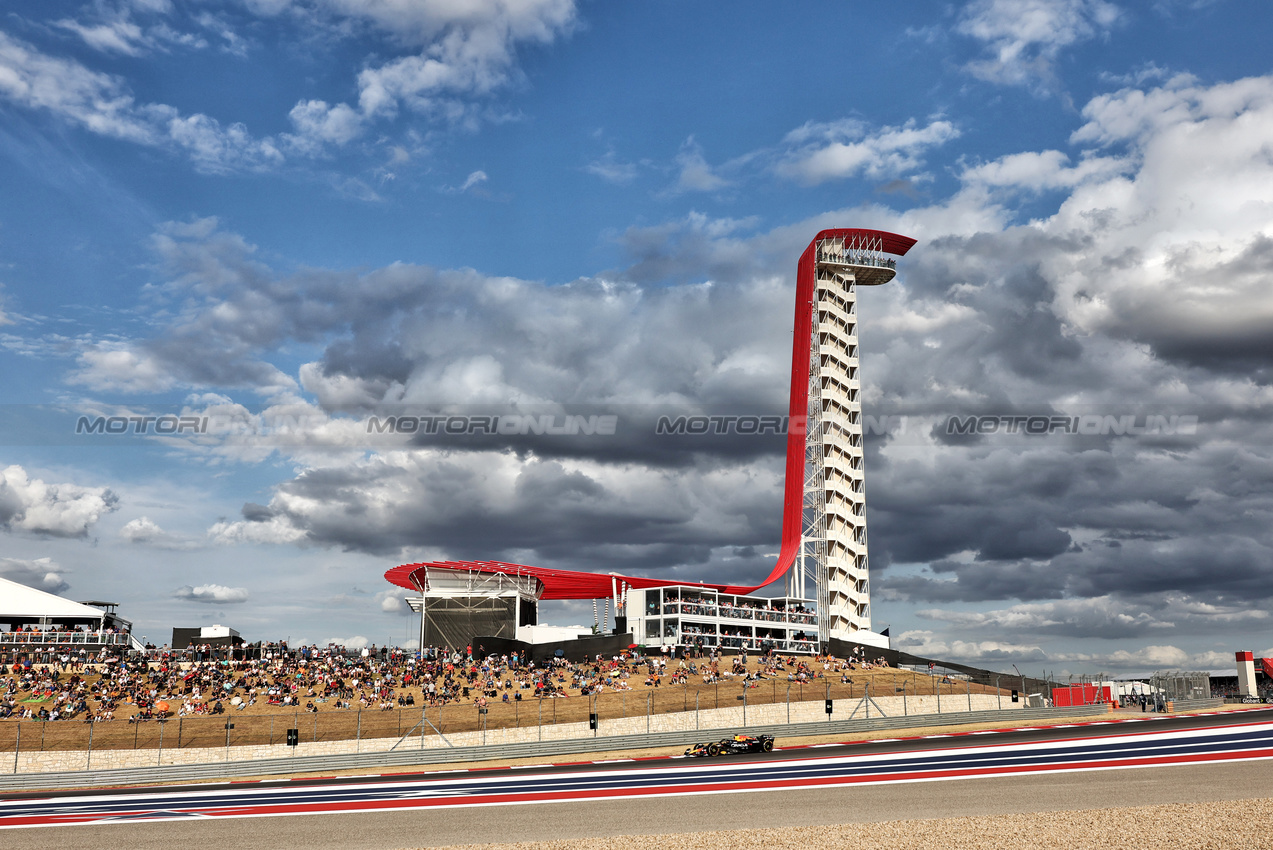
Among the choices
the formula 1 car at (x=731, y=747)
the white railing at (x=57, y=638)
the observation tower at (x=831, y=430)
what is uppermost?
A: the observation tower at (x=831, y=430)

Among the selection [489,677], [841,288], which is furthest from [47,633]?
[841,288]

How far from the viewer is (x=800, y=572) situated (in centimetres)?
8181

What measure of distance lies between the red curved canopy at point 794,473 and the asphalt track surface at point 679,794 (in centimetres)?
4150

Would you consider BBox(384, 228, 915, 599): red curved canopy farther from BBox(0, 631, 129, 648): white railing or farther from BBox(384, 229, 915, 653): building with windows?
BBox(0, 631, 129, 648): white railing

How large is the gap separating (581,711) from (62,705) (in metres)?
23.8

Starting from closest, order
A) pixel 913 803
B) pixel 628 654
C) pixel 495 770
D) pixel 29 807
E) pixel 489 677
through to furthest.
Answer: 1. pixel 913 803
2. pixel 29 807
3. pixel 495 770
4. pixel 489 677
5. pixel 628 654

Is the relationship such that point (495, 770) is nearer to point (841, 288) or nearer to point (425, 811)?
point (425, 811)

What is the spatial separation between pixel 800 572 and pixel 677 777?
5545cm

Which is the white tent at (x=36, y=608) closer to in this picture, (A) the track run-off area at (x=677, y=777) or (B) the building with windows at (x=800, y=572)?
(B) the building with windows at (x=800, y=572)

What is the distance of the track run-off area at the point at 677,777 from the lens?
959 inches

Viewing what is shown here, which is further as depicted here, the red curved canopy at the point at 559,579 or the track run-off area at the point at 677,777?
the red curved canopy at the point at 559,579

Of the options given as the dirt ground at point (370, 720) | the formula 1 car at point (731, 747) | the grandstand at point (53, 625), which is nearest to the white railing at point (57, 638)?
the grandstand at point (53, 625)

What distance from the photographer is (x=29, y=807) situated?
91.8ft

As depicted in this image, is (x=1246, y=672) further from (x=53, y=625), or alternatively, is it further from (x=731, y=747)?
(x=53, y=625)
